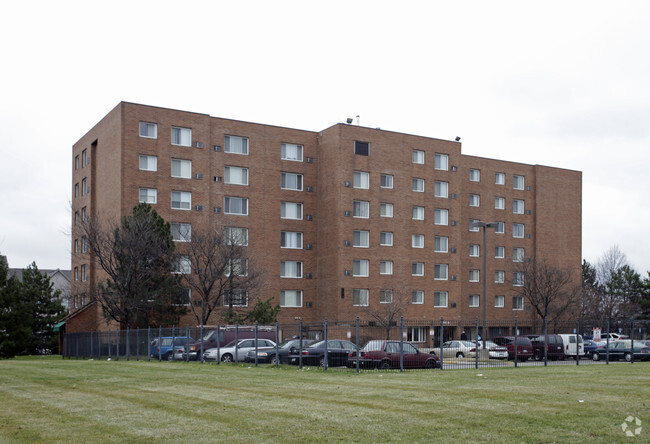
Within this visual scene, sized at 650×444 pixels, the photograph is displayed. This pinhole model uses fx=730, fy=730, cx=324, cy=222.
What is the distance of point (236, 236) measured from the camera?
2207 inches

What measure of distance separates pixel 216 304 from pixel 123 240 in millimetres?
8706

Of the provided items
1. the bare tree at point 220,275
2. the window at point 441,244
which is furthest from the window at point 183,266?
the window at point 441,244

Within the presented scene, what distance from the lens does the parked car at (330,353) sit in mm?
28266

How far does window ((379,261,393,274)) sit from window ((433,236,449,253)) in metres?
5.38

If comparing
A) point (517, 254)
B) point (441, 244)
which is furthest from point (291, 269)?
point (517, 254)

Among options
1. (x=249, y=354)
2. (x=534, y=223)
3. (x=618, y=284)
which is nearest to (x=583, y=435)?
(x=249, y=354)

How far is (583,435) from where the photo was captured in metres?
11.5

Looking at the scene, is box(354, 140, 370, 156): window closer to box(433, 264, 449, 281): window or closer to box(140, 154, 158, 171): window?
box(433, 264, 449, 281): window

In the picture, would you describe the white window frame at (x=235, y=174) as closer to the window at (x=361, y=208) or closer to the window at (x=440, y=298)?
the window at (x=361, y=208)

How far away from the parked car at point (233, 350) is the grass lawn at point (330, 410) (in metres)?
12.1

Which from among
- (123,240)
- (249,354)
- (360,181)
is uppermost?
(360,181)

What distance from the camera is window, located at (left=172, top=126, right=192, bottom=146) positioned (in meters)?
58.1

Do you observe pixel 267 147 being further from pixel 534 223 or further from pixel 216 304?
pixel 534 223

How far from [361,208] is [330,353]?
116 feet
